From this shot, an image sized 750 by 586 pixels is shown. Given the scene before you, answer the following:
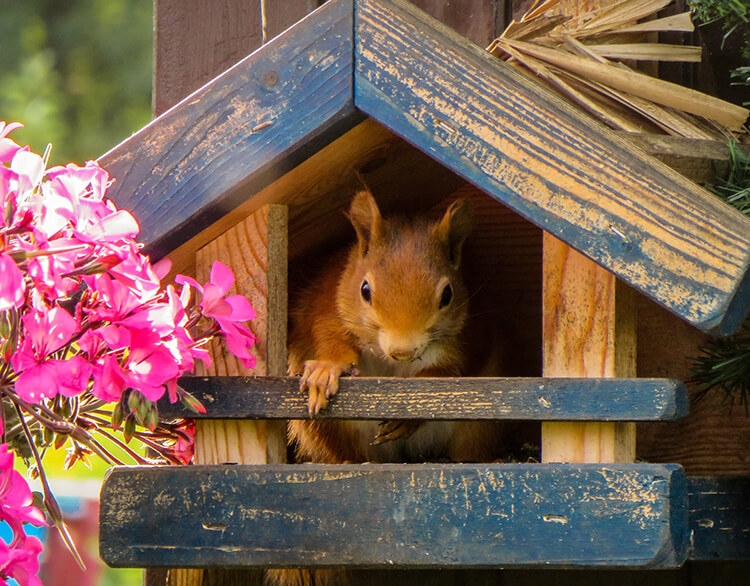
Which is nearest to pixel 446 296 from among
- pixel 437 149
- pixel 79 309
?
pixel 437 149

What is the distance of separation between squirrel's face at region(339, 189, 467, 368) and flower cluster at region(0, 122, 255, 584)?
17.4 inches

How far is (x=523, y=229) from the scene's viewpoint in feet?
7.39

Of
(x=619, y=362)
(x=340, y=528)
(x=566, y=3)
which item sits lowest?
(x=340, y=528)

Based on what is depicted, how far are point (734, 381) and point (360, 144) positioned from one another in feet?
2.31

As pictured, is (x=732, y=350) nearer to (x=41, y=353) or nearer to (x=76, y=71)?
(x=41, y=353)

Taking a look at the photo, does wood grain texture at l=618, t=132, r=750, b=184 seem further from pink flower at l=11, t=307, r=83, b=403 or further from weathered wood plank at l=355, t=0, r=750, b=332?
pink flower at l=11, t=307, r=83, b=403

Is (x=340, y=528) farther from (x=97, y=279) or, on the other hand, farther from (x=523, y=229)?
(x=523, y=229)

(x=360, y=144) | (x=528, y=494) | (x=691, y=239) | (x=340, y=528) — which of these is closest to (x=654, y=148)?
(x=691, y=239)

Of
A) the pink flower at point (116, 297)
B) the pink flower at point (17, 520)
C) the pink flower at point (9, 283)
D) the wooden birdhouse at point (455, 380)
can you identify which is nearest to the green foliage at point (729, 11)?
the wooden birdhouse at point (455, 380)

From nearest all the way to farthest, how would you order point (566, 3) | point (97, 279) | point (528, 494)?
point (97, 279), point (528, 494), point (566, 3)

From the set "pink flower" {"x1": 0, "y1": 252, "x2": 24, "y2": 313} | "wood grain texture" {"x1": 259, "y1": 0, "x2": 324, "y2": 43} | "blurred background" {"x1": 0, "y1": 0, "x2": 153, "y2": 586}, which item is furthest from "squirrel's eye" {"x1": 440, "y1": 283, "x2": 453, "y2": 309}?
"blurred background" {"x1": 0, "y1": 0, "x2": 153, "y2": 586}

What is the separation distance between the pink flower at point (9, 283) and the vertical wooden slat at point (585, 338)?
773mm

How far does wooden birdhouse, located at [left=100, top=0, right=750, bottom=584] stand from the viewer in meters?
1.53

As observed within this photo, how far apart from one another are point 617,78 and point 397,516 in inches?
32.5
